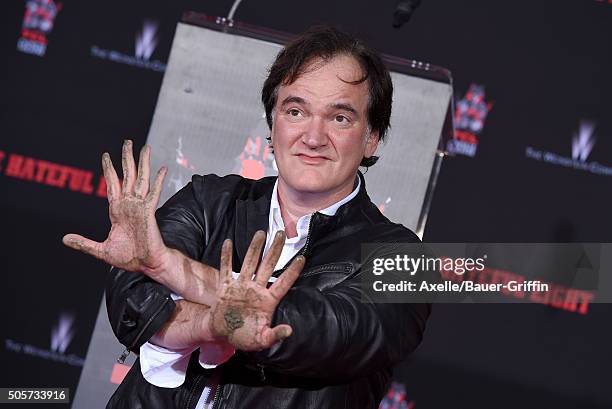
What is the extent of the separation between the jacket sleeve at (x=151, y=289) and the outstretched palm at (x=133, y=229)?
2.1 inches

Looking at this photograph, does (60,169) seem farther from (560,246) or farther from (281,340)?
(281,340)

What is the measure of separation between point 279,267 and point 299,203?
15 centimetres

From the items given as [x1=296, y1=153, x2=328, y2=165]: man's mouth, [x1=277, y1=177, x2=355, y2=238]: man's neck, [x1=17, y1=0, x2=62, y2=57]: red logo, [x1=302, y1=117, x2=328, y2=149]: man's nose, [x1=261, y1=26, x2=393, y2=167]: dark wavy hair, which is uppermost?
[x1=17, y1=0, x2=62, y2=57]: red logo

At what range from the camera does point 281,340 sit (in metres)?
1.33

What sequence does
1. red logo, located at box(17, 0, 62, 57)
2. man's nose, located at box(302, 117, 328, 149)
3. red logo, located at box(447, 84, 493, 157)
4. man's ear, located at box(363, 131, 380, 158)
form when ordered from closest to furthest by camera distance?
man's nose, located at box(302, 117, 328, 149) → man's ear, located at box(363, 131, 380, 158) → red logo, located at box(447, 84, 493, 157) → red logo, located at box(17, 0, 62, 57)

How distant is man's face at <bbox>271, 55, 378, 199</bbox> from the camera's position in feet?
5.50

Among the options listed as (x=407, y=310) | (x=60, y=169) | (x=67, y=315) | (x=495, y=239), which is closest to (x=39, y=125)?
(x=60, y=169)

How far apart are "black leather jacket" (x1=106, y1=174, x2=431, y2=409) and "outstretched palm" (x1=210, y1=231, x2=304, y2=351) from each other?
1.5 inches

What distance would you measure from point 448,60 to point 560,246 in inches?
38.2

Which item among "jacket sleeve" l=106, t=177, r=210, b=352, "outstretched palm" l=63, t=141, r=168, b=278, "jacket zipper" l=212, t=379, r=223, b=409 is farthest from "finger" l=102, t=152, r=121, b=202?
"jacket zipper" l=212, t=379, r=223, b=409

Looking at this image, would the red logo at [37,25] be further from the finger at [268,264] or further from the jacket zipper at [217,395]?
the finger at [268,264]

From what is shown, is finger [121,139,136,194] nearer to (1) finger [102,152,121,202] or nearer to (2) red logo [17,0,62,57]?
(1) finger [102,152,121,202]

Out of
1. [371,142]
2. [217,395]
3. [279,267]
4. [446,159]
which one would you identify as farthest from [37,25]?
[217,395]

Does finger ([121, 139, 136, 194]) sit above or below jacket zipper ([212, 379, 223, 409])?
above
